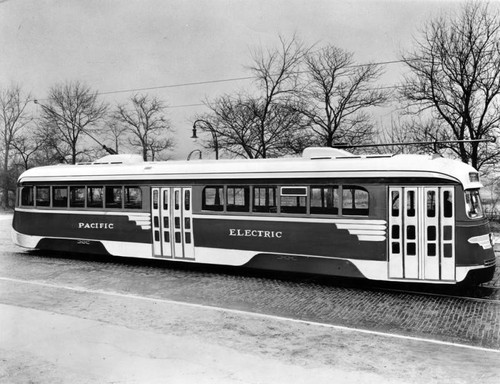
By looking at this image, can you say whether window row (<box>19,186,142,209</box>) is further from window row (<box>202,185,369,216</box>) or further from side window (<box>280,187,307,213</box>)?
side window (<box>280,187,307,213</box>)

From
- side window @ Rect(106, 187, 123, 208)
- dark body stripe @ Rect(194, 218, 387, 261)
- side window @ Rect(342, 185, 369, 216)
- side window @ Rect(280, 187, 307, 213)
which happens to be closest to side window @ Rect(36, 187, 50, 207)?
side window @ Rect(106, 187, 123, 208)

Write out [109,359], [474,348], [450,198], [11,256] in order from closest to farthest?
[109,359] → [474,348] → [450,198] → [11,256]

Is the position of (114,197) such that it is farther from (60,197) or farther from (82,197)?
(60,197)

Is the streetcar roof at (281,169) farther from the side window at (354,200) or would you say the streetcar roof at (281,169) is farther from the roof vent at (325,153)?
the side window at (354,200)

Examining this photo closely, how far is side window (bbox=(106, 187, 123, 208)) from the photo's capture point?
13.3 metres

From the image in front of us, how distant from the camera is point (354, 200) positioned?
10.3m

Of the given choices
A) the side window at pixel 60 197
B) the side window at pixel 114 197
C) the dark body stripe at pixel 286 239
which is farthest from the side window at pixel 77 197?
the dark body stripe at pixel 286 239

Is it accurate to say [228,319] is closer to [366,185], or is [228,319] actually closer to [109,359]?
[109,359]

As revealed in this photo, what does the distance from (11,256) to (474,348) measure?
13.0 m

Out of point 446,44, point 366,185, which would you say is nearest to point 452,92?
point 446,44

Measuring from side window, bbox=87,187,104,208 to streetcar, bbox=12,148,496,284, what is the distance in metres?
0.03

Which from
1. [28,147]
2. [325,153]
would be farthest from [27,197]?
[28,147]

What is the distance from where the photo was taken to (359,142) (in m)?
27.6

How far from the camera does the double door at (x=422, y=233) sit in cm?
941
